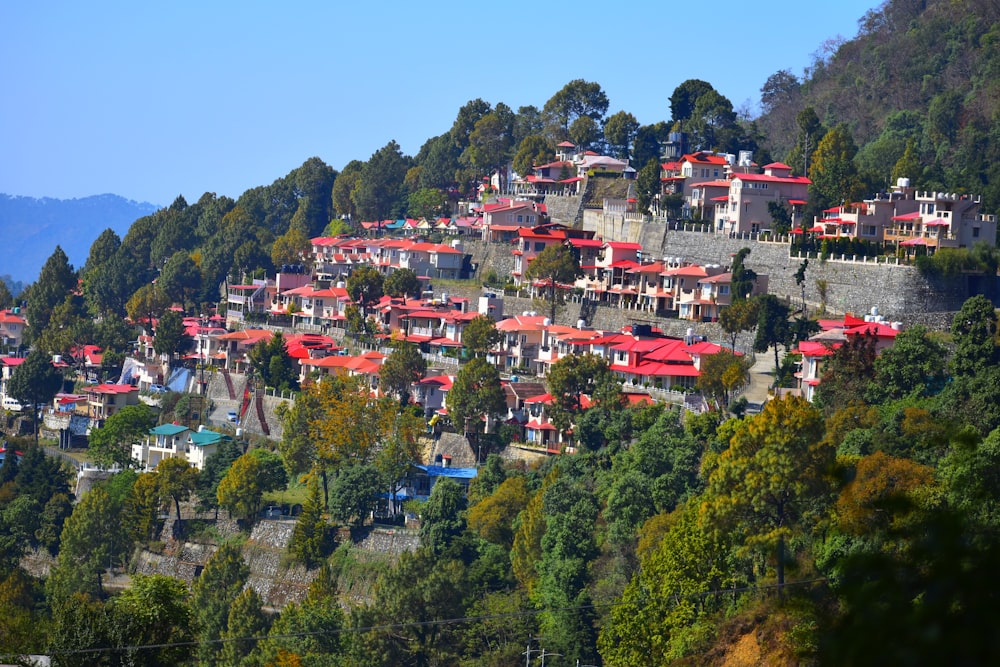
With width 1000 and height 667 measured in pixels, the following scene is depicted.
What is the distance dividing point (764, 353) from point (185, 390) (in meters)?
19.9

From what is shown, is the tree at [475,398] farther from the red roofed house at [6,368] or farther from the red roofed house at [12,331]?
the red roofed house at [12,331]

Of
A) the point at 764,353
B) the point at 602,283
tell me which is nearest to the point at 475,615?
the point at 764,353

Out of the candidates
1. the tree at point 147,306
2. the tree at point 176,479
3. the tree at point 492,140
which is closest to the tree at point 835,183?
the tree at point 176,479

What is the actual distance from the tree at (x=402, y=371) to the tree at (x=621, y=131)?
20038mm

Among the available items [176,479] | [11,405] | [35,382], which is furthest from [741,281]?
[11,405]

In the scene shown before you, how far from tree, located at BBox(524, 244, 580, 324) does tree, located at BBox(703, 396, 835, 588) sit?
19.1 m

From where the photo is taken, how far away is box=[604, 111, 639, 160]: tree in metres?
59.2

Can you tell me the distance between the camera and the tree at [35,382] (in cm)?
4969

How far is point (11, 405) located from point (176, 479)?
15627 millimetres

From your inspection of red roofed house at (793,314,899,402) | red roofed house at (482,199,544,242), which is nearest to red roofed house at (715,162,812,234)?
red roofed house at (482,199,544,242)

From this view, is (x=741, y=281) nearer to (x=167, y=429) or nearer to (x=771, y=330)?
(x=771, y=330)

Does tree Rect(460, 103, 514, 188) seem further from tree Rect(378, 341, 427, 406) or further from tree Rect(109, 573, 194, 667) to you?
tree Rect(109, 573, 194, 667)

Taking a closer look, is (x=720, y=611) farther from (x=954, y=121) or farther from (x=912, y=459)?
(x=954, y=121)

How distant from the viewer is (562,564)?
29.4 meters
